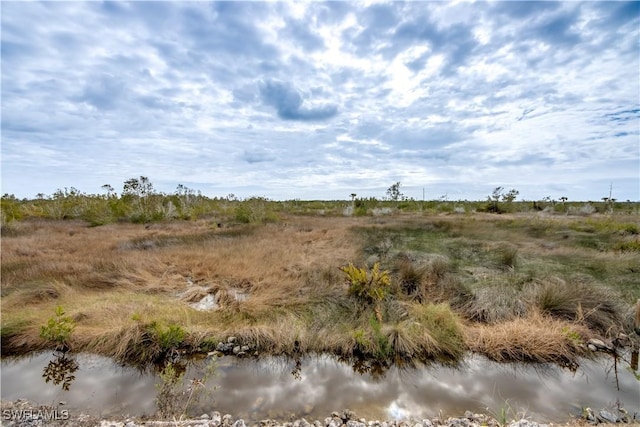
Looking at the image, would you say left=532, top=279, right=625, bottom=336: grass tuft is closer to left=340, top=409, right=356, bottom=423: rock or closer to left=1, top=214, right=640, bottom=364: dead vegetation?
left=1, top=214, right=640, bottom=364: dead vegetation

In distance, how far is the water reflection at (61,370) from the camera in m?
4.36

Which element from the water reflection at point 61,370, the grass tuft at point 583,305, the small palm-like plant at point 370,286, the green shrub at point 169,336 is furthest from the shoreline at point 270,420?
the small palm-like plant at point 370,286

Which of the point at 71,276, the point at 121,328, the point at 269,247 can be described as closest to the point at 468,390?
the point at 121,328

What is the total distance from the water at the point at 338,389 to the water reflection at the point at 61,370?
6cm

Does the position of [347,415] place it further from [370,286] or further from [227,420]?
[370,286]

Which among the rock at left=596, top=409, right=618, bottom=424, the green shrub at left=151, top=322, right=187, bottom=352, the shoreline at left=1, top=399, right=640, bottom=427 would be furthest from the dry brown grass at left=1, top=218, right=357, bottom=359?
the rock at left=596, top=409, right=618, bottom=424

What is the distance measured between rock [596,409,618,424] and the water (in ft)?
0.61

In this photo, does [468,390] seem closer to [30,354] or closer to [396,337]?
[396,337]

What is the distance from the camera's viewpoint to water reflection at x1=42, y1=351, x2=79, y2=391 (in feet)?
14.3

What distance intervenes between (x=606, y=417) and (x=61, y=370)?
25.8ft

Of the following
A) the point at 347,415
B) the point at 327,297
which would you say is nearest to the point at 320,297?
the point at 327,297

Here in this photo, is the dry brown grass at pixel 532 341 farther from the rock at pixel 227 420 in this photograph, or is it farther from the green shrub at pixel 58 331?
the green shrub at pixel 58 331

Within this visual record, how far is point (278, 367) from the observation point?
4.86 meters

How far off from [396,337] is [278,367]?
2170mm
